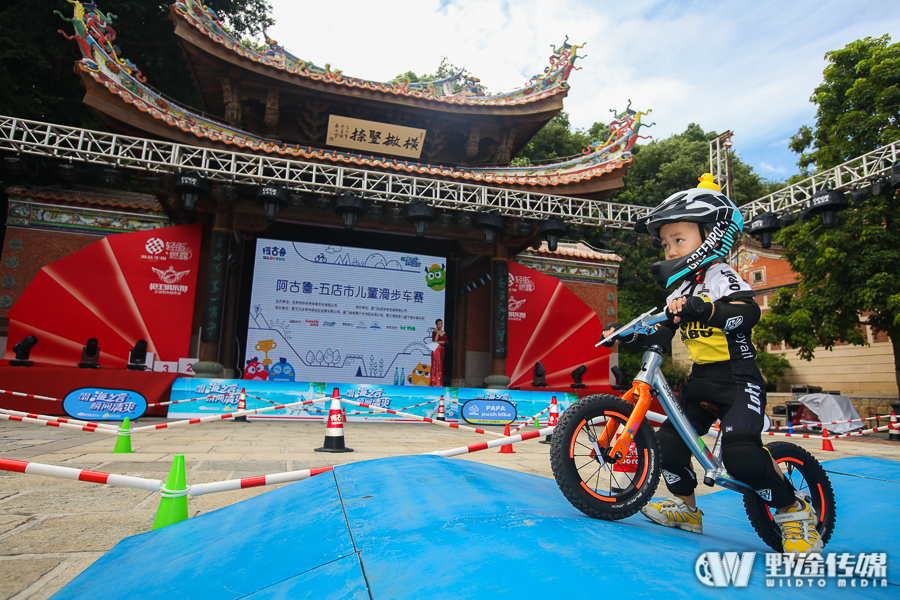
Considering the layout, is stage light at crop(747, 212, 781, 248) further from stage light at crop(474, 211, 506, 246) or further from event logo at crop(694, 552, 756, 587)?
event logo at crop(694, 552, 756, 587)

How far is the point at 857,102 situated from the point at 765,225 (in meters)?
6.15

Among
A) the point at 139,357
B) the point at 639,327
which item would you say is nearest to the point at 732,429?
the point at 639,327

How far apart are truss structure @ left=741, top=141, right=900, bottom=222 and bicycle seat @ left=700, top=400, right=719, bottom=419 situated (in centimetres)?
868

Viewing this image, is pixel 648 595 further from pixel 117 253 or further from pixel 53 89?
pixel 53 89

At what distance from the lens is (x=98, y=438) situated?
5.59 m

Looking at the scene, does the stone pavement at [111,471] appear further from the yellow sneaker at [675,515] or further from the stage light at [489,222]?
the stage light at [489,222]

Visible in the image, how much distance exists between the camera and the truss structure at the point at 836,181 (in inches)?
313

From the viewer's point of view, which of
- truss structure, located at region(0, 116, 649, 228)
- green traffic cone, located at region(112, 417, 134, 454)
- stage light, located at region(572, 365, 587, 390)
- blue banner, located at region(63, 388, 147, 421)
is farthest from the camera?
stage light, located at region(572, 365, 587, 390)

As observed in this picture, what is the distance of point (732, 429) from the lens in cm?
175

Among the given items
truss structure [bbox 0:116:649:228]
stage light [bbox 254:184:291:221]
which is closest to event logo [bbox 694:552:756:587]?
truss structure [bbox 0:116:649:228]

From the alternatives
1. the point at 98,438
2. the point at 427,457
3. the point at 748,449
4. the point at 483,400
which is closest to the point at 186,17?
the point at 98,438

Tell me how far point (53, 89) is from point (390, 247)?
11378 millimetres

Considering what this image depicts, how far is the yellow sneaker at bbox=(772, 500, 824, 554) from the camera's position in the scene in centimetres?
166

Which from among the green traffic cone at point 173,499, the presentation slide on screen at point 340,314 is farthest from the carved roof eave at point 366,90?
the green traffic cone at point 173,499
